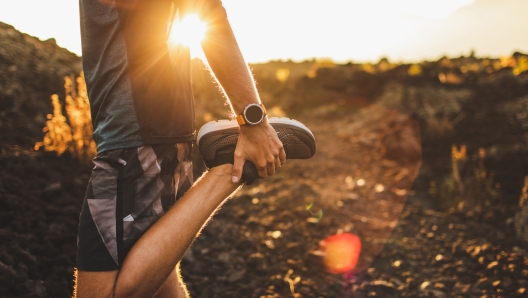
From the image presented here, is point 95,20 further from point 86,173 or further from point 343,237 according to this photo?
point 343,237

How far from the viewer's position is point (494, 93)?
7023 mm

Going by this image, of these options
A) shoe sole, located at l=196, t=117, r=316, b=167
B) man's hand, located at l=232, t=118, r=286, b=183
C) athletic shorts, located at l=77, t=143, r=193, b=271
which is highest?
shoe sole, located at l=196, t=117, r=316, b=167

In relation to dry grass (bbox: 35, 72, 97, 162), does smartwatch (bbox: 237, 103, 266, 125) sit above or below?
below

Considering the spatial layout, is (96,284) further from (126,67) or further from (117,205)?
(126,67)

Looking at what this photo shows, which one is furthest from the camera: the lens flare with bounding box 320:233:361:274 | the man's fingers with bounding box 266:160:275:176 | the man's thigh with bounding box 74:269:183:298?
the lens flare with bounding box 320:233:361:274

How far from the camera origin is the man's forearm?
1294mm

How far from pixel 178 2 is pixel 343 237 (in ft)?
9.50

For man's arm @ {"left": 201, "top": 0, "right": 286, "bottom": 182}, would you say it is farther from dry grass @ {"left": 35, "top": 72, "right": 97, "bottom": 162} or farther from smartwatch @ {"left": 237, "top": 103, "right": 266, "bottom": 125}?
dry grass @ {"left": 35, "top": 72, "right": 97, "bottom": 162}

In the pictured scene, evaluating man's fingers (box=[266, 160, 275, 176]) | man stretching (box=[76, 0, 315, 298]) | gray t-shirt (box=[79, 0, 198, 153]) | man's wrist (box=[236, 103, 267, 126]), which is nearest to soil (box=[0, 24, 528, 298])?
man stretching (box=[76, 0, 315, 298])

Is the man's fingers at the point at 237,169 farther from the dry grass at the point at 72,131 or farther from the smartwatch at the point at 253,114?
the dry grass at the point at 72,131

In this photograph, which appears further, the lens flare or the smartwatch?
the lens flare

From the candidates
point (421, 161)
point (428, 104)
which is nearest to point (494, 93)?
point (428, 104)

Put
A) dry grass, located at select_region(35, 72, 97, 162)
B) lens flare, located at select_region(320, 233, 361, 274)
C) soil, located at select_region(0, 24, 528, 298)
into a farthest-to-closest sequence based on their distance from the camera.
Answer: dry grass, located at select_region(35, 72, 97, 162)
lens flare, located at select_region(320, 233, 361, 274)
soil, located at select_region(0, 24, 528, 298)

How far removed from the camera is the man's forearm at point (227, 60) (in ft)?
4.25
